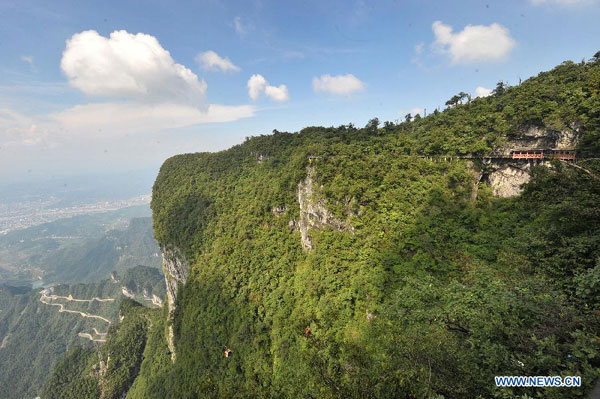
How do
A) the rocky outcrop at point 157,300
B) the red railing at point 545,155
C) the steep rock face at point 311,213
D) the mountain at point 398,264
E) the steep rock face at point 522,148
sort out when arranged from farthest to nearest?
the rocky outcrop at point 157,300
the steep rock face at point 311,213
the steep rock face at point 522,148
the red railing at point 545,155
the mountain at point 398,264

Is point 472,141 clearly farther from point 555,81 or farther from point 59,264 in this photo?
point 59,264

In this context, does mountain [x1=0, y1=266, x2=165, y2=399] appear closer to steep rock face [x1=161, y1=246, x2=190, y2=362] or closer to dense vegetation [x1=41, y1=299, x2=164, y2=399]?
dense vegetation [x1=41, y1=299, x2=164, y2=399]

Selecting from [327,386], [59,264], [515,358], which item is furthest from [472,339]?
[59,264]

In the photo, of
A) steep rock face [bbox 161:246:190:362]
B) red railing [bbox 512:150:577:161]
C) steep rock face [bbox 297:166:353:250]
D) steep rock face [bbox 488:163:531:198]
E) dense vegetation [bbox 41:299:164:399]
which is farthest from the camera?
dense vegetation [bbox 41:299:164:399]

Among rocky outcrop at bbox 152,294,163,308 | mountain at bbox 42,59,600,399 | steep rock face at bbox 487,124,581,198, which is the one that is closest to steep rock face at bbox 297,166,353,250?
mountain at bbox 42,59,600,399

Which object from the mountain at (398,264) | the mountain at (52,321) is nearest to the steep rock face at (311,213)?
the mountain at (398,264)

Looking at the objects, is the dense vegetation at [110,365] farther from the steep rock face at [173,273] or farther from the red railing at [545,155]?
the red railing at [545,155]
